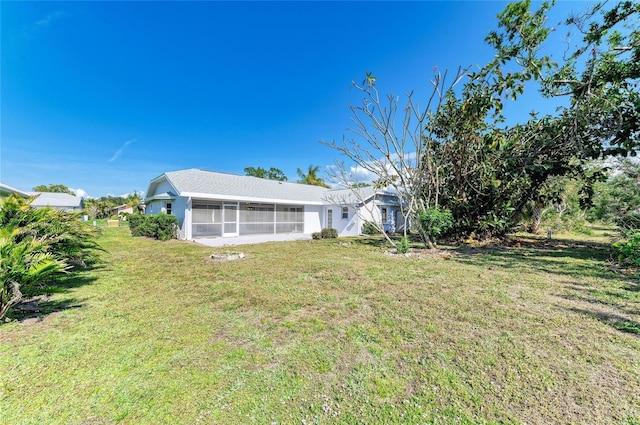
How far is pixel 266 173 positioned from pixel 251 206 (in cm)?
3360

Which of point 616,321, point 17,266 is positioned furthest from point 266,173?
point 616,321

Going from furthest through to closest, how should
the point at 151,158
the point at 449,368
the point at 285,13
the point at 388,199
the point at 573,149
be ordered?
the point at 151,158 < the point at 388,199 < the point at 285,13 < the point at 573,149 < the point at 449,368

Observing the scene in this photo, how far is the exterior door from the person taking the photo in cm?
1638

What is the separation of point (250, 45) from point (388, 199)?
14887mm

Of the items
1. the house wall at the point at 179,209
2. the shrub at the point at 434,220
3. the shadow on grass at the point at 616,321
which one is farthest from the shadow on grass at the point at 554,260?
the house wall at the point at 179,209

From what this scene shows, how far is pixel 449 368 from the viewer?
9.20 feet

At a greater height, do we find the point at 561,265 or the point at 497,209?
the point at 497,209

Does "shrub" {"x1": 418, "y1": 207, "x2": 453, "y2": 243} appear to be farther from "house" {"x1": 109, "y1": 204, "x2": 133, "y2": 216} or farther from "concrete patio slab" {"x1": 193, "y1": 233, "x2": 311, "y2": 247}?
"house" {"x1": 109, "y1": 204, "x2": 133, "y2": 216}

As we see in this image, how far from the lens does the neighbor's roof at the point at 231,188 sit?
49.2ft

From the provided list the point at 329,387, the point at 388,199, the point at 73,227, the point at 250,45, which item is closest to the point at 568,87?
the point at 388,199

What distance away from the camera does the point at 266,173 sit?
49750 mm

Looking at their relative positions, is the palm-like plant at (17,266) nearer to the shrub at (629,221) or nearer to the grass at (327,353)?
the grass at (327,353)

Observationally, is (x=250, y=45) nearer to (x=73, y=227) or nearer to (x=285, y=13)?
(x=285, y=13)

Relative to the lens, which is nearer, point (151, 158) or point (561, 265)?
point (561, 265)
